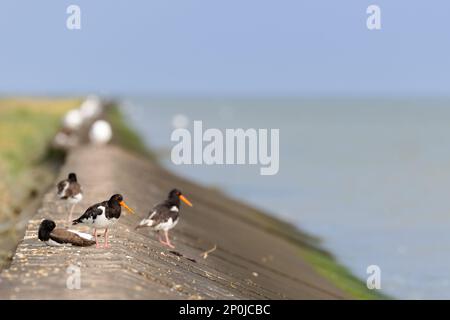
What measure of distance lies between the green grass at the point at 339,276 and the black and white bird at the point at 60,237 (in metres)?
11.6

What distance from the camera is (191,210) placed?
3030cm

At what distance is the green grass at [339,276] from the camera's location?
88.8ft

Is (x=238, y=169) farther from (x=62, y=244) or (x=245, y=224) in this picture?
(x=62, y=244)

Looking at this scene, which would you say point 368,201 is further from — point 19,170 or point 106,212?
point 106,212

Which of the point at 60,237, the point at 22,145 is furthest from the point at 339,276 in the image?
the point at 22,145

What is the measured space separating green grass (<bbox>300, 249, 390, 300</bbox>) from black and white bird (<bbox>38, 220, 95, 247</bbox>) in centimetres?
1159

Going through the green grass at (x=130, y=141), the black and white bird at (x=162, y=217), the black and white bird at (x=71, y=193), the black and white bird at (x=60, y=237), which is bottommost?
the black and white bird at (x=60, y=237)

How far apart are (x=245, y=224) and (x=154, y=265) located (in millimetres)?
18053

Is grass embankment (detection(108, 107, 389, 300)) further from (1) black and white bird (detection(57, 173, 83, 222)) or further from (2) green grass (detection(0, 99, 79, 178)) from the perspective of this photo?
(2) green grass (detection(0, 99, 79, 178))

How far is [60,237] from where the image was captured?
16.3 meters

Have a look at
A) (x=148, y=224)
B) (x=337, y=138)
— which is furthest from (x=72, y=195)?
(x=337, y=138)

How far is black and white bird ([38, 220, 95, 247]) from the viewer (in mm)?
16312

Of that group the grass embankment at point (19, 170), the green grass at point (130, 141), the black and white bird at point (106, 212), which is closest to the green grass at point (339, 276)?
the grass embankment at point (19, 170)

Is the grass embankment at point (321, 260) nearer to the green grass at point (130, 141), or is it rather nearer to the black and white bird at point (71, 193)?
the black and white bird at point (71, 193)
